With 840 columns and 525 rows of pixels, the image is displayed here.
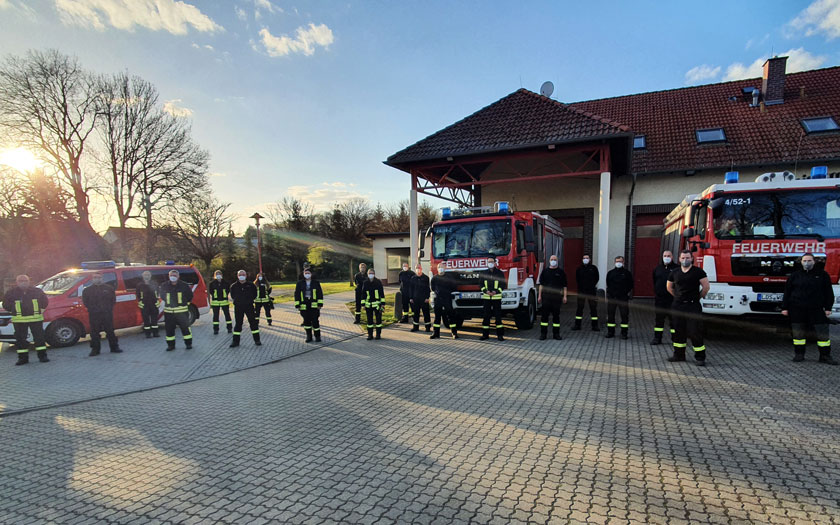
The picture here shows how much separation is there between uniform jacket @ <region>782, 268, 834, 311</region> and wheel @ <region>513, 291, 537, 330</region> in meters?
4.45

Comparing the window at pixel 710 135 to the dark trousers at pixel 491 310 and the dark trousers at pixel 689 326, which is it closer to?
the dark trousers at pixel 689 326

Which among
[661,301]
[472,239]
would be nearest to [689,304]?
[661,301]

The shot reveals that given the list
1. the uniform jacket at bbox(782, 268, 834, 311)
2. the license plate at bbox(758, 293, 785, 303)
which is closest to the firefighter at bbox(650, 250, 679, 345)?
the license plate at bbox(758, 293, 785, 303)

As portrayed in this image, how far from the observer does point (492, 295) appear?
7.98m

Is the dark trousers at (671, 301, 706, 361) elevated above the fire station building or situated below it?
below

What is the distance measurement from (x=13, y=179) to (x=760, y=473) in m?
26.0

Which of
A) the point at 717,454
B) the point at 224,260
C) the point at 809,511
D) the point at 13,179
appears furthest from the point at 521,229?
the point at 224,260

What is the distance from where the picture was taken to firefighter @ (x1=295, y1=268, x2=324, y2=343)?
27.6ft

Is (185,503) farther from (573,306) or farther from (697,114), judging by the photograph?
(697,114)

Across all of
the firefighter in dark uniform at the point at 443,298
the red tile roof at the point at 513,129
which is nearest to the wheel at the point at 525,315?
the firefighter in dark uniform at the point at 443,298

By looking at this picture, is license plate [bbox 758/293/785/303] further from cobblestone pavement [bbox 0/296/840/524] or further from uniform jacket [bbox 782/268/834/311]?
cobblestone pavement [bbox 0/296/840/524]

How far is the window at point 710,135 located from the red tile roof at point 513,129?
5724mm

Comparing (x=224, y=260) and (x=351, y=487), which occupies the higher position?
(x=224, y=260)

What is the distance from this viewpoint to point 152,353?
7.88 metres
